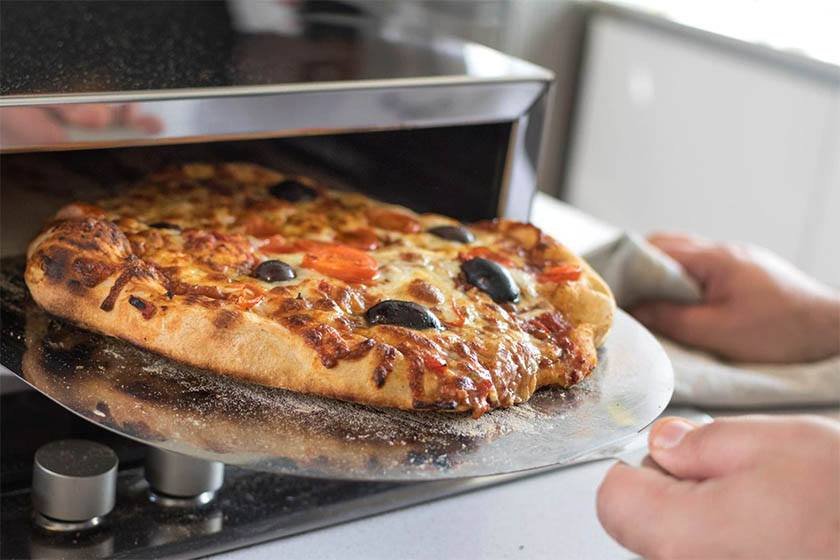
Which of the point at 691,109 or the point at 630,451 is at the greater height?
the point at 630,451

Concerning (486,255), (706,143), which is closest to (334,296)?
(486,255)

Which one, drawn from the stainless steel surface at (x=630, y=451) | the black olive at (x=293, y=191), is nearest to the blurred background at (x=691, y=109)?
the black olive at (x=293, y=191)

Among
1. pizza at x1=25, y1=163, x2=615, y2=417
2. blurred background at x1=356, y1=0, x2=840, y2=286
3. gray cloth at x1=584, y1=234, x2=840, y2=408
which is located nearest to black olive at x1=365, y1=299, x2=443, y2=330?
pizza at x1=25, y1=163, x2=615, y2=417

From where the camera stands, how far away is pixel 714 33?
271cm

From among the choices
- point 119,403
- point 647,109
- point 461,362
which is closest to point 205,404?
point 119,403

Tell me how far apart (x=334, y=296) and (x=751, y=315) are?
2.49 feet

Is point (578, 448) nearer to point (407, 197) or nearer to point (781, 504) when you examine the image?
point (781, 504)

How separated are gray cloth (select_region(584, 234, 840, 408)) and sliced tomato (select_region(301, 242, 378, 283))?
54 centimetres

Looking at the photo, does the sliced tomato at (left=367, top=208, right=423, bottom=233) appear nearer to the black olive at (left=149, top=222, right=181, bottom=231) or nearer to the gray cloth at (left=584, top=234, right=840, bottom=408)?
the black olive at (left=149, top=222, right=181, bottom=231)

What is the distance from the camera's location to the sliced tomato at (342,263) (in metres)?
0.81

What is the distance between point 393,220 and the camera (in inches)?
37.5

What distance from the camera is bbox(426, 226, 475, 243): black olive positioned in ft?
2.96

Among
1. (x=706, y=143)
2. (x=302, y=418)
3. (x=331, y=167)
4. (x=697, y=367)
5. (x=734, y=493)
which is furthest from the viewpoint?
(x=706, y=143)

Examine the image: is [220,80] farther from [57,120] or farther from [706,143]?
[706,143]
